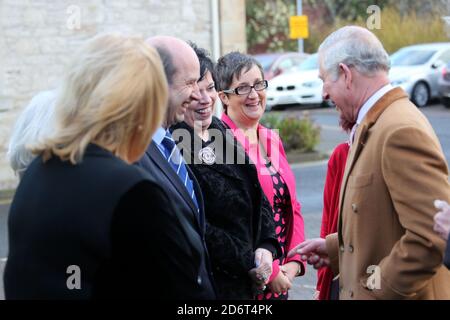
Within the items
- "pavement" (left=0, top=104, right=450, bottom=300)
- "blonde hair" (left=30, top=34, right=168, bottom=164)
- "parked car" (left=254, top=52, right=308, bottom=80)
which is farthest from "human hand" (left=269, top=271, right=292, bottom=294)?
"parked car" (left=254, top=52, right=308, bottom=80)

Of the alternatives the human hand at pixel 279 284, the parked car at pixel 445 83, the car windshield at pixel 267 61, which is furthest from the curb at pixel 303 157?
the human hand at pixel 279 284

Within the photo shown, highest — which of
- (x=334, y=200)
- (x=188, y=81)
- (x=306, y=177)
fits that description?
(x=188, y=81)

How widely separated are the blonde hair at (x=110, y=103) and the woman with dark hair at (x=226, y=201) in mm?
1285

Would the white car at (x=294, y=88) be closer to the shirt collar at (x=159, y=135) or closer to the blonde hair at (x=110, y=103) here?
the shirt collar at (x=159, y=135)

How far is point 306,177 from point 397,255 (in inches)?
454

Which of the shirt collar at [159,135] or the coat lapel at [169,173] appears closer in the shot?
the coat lapel at [169,173]

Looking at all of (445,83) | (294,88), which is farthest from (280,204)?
(294,88)

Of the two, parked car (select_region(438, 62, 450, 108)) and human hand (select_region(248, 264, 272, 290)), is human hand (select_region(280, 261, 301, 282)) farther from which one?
Answer: parked car (select_region(438, 62, 450, 108))

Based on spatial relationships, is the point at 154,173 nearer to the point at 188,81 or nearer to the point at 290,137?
the point at 188,81

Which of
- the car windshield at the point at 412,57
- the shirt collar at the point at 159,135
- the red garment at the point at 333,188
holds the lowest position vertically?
the car windshield at the point at 412,57

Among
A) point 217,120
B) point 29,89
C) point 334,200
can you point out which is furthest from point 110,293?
point 29,89

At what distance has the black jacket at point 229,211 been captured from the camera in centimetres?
389

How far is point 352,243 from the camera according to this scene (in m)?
3.56

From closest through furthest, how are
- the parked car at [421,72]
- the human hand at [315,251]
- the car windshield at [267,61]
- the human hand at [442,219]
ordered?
the human hand at [442,219] → the human hand at [315,251] → the parked car at [421,72] → the car windshield at [267,61]
